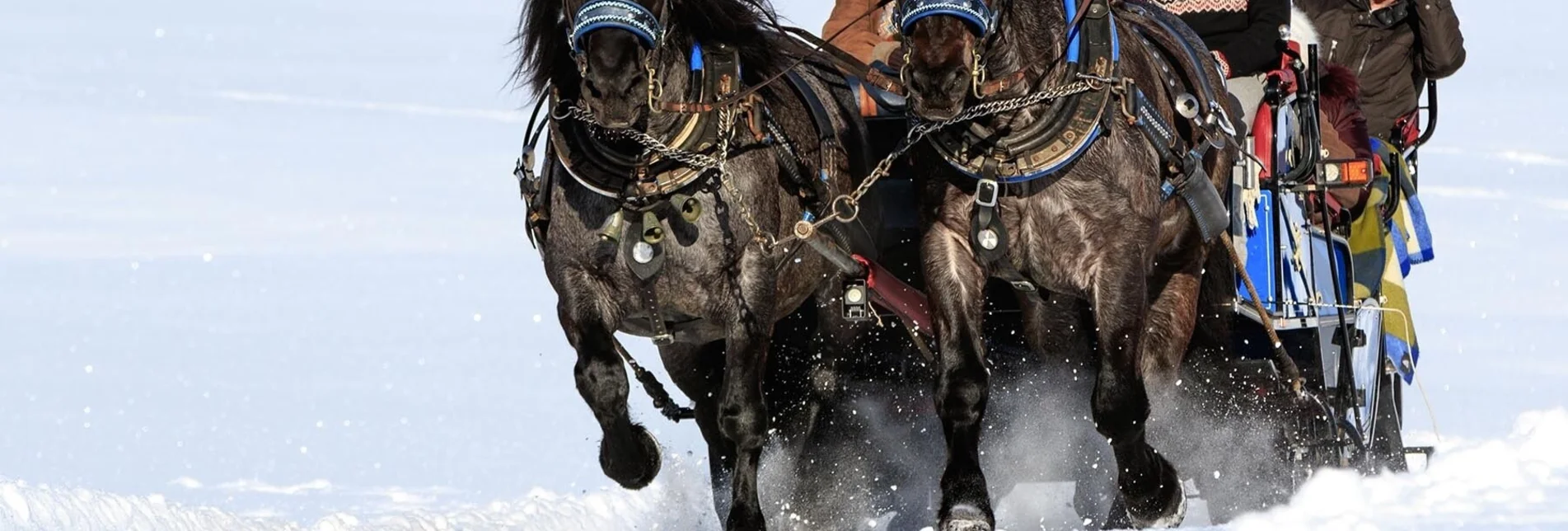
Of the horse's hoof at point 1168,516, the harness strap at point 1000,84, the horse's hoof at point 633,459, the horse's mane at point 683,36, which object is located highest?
the horse's mane at point 683,36

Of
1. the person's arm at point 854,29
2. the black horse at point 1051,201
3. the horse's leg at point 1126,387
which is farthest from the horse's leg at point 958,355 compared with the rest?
the person's arm at point 854,29

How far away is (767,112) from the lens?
629 centimetres

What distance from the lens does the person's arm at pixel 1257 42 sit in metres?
7.45

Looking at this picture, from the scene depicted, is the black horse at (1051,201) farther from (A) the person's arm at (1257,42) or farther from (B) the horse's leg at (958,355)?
(A) the person's arm at (1257,42)

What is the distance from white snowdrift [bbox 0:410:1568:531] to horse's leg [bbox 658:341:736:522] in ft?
2.19

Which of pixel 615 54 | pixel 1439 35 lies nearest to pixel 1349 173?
pixel 1439 35

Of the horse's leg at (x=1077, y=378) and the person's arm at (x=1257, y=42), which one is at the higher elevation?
the person's arm at (x=1257, y=42)

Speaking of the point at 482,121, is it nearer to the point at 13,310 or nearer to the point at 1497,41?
the point at 13,310

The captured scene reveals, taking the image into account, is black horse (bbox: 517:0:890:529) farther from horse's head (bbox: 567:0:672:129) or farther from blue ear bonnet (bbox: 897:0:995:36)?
blue ear bonnet (bbox: 897:0:995:36)

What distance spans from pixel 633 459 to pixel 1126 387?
50.5 inches

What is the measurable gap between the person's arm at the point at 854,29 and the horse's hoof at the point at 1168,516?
174 cm

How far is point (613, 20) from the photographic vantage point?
5.61m

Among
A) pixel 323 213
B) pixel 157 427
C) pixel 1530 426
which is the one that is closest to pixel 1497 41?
pixel 323 213

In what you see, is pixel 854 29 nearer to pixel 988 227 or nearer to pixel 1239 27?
pixel 1239 27
